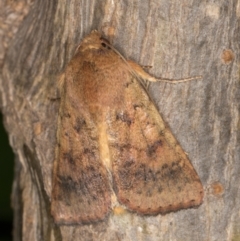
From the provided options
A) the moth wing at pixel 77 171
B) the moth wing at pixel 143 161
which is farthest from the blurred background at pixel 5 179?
the moth wing at pixel 143 161

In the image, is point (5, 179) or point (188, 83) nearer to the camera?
point (188, 83)

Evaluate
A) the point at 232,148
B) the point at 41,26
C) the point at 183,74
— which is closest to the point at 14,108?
the point at 41,26

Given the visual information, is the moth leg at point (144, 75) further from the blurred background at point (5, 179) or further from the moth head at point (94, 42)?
the blurred background at point (5, 179)

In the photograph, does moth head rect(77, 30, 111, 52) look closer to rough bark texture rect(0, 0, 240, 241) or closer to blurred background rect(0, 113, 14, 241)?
rough bark texture rect(0, 0, 240, 241)

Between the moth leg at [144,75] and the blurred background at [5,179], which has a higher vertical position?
the moth leg at [144,75]

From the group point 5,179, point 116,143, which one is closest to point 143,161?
point 116,143

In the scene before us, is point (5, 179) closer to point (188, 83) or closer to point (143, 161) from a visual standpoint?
point (143, 161)

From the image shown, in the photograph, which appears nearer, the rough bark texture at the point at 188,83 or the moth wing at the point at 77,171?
the rough bark texture at the point at 188,83

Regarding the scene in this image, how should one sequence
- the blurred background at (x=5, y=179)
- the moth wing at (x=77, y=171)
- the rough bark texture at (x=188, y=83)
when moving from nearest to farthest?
the rough bark texture at (x=188, y=83)
the moth wing at (x=77, y=171)
the blurred background at (x=5, y=179)
